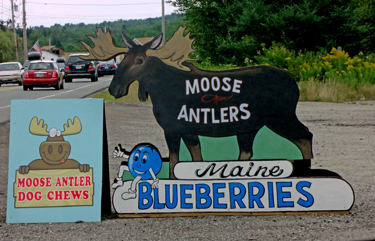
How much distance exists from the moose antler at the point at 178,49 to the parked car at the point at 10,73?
1205 inches

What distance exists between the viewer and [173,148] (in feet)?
17.4

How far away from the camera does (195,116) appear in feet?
17.5

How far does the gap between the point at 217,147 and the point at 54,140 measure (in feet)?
5.32

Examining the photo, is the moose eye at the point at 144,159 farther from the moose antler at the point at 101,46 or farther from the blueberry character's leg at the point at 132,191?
the moose antler at the point at 101,46

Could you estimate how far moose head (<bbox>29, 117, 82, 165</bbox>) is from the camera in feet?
16.8

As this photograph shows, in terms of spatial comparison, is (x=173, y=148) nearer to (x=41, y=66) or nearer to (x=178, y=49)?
(x=178, y=49)

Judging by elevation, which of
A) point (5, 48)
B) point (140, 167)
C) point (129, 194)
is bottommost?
point (129, 194)

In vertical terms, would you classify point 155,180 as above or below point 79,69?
below

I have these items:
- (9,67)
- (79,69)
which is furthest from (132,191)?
(9,67)

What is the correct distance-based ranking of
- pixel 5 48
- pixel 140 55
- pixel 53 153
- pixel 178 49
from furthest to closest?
pixel 5 48
pixel 140 55
pixel 178 49
pixel 53 153

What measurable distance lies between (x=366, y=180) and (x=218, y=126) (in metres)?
2.43

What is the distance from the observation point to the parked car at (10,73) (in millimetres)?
34375

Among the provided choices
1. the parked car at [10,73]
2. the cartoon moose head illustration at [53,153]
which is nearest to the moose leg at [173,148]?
the cartoon moose head illustration at [53,153]

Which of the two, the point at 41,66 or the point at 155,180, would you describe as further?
the point at 41,66
